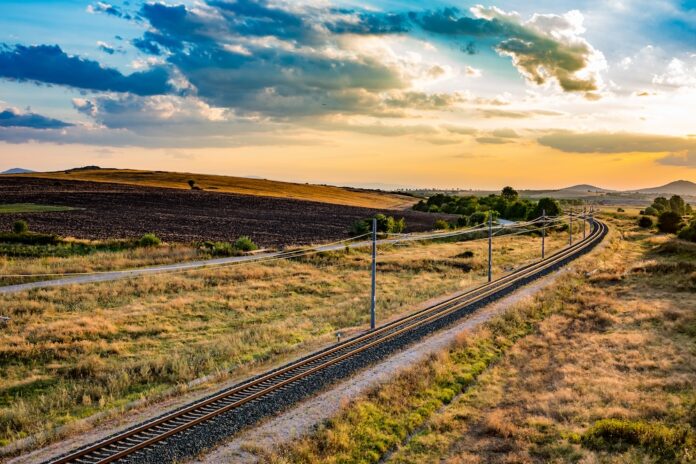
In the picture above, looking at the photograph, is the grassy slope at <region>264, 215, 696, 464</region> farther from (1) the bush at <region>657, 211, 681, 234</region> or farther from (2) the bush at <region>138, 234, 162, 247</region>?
(1) the bush at <region>657, 211, 681, 234</region>

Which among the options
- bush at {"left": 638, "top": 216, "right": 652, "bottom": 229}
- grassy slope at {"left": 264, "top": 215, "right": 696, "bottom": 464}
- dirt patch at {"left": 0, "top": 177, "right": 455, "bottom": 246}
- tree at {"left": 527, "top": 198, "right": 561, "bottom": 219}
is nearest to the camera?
grassy slope at {"left": 264, "top": 215, "right": 696, "bottom": 464}

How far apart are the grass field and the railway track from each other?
1.83m

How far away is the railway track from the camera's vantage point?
1288 centimetres

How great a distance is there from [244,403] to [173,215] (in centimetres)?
7644

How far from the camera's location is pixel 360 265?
5116 cm

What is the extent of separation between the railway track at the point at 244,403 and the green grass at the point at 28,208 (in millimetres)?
72118

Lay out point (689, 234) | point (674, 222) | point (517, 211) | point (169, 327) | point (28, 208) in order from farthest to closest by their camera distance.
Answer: point (517, 211)
point (674, 222)
point (28, 208)
point (689, 234)
point (169, 327)

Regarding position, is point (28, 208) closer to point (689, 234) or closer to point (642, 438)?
point (642, 438)

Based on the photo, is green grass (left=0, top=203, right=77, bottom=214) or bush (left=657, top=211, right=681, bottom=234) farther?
bush (left=657, top=211, right=681, bottom=234)

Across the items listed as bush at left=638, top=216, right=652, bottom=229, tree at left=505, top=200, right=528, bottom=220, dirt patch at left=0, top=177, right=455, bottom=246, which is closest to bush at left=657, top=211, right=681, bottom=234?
bush at left=638, top=216, right=652, bottom=229

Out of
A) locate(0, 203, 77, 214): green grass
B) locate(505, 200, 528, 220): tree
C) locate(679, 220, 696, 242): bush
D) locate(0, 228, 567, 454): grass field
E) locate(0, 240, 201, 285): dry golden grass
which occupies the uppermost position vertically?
locate(505, 200, 528, 220): tree

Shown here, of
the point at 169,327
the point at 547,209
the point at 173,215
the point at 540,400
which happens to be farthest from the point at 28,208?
the point at 547,209

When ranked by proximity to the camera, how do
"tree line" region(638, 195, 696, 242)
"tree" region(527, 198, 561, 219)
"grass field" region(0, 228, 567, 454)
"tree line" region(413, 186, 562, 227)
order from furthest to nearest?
"tree" region(527, 198, 561, 219), "tree line" region(413, 186, 562, 227), "tree line" region(638, 195, 696, 242), "grass field" region(0, 228, 567, 454)

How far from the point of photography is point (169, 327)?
26828mm
